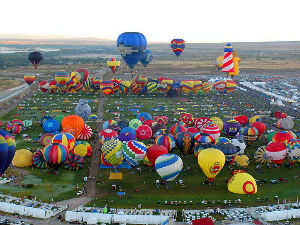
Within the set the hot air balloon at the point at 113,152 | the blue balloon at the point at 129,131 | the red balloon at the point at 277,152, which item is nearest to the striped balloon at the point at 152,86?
the blue balloon at the point at 129,131

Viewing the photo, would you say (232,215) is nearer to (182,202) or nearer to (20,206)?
(182,202)

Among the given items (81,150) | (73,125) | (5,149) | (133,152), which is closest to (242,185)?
(133,152)

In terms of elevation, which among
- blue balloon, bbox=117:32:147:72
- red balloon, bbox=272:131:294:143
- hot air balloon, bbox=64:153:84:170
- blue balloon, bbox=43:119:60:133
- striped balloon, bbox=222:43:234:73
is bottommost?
hot air balloon, bbox=64:153:84:170

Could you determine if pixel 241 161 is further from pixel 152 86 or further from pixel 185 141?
pixel 152 86

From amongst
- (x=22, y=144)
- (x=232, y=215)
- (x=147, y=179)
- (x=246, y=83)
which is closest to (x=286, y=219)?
(x=232, y=215)

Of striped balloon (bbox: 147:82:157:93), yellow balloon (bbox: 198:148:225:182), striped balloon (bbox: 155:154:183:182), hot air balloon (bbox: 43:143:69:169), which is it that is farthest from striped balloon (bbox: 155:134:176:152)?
striped balloon (bbox: 147:82:157:93)

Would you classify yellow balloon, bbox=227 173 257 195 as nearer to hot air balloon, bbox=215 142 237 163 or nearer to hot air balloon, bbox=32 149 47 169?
hot air balloon, bbox=215 142 237 163

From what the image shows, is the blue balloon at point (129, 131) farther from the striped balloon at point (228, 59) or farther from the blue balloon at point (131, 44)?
the striped balloon at point (228, 59)
